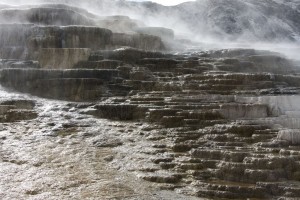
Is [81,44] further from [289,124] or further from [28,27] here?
[289,124]

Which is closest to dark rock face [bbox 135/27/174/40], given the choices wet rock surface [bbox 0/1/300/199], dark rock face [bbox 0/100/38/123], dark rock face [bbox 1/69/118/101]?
wet rock surface [bbox 0/1/300/199]

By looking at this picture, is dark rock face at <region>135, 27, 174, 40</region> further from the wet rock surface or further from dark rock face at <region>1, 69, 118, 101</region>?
dark rock face at <region>1, 69, 118, 101</region>

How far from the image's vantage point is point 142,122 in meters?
11.6

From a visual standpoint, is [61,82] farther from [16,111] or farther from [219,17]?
[219,17]

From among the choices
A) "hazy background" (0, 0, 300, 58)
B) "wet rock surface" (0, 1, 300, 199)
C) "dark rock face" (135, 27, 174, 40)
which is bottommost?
"wet rock surface" (0, 1, 300, 199)

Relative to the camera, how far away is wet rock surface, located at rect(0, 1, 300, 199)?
8.38 metres

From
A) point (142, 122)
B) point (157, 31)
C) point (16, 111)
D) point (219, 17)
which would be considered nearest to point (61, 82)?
point (16, 111)

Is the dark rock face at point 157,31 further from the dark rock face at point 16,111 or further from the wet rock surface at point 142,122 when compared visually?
the dark rock face at point 16,111

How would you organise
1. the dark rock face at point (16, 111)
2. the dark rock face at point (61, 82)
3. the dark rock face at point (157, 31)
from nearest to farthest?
the dark rock face at point (16, 111), the dark rock face at point (61, 82), the dark rock face at point (157, 31)

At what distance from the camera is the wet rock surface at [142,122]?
8.38 m

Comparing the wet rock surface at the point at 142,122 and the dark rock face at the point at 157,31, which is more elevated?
the dark rock face at the point at 157,31

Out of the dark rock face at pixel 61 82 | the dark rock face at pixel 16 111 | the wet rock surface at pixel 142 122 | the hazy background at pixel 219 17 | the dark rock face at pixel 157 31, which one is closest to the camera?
the wet rock surface at pixel 142 122

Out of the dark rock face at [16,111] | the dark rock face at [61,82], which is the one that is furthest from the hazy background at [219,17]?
the dark rock face at [16,111]

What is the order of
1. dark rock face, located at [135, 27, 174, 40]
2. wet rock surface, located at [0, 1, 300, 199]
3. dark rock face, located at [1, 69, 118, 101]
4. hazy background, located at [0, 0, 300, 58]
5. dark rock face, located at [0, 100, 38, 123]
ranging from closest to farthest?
wet rock surface, located at [0, 1, 300, 199] < dark rock face, located at [0, 100, 38, 123] < dark rock face, located at [1, 69, 118, 101] < dark rock face, located at [135, 27, 174, 40] < hazy background, located at [0, 0, 300, 58]
